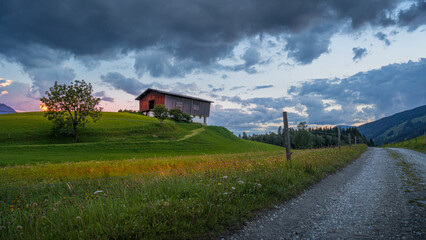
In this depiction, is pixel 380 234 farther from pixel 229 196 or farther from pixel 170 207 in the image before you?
pixel 170 207

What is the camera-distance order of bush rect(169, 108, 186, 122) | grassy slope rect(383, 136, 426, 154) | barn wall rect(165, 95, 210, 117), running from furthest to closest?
1. barn wall rect(165, 95, 210, 117)
2. bush rect(169, 108, 186, 122)
3. grassy slope rect(383, 136, 426, 154)

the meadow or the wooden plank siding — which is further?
the wooden plank siding

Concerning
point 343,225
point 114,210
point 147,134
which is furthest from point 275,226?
point 147,134

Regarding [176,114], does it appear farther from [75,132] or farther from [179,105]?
[75,132]

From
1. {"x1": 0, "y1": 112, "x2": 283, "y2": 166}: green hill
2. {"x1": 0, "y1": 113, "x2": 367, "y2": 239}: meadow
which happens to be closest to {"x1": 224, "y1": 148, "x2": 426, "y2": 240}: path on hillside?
{"x1": 0, "y1": 113, "x2": 367, "y2": 239}: meadow

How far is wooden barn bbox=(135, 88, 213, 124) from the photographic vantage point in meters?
63.8

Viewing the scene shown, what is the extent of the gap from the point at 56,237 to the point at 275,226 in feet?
15.2

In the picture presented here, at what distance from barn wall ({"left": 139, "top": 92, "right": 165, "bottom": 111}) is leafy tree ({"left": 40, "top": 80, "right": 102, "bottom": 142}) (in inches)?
795

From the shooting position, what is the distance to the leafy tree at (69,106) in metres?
41.5

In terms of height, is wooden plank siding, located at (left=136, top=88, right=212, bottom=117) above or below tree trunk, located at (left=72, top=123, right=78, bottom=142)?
above

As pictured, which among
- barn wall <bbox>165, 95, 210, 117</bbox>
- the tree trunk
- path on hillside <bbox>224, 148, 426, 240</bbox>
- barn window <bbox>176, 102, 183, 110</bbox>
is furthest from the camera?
barn window <bbox>176, 102, 183, 110</bbox>

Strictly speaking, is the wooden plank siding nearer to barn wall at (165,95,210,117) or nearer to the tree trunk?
barn wall at (165,95,210,117)

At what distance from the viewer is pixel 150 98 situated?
221 ft

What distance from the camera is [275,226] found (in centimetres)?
535
